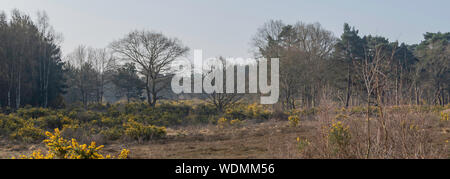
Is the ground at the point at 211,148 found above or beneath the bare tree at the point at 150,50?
beneath

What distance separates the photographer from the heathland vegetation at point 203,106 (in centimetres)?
525

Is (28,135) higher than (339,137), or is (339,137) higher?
(339,137)

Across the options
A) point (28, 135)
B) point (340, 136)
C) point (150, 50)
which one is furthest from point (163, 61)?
point (340, 136)

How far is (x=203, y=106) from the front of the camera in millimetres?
25016

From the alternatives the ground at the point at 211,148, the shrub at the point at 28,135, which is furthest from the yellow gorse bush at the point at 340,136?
the shrub at the point at 28,135

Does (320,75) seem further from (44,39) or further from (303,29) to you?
(44,39)

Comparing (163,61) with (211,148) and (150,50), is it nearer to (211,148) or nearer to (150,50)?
(150,50)

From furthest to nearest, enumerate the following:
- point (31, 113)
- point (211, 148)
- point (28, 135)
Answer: point (31, 113), point (28, 135), point (211, 148)

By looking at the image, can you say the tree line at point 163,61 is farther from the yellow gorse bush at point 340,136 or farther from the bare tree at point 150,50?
the yellow gorse bush at point 340,136

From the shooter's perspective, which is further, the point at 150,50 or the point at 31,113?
the point at 150,50

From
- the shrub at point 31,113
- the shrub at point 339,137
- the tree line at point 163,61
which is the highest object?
the tree line at point 163,61

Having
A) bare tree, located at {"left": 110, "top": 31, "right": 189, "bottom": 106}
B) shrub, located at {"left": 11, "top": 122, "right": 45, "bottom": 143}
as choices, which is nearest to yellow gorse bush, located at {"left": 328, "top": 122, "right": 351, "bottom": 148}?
shrub, located at {"left": 11, "top": 122, "right": 45, "bottom": 143}

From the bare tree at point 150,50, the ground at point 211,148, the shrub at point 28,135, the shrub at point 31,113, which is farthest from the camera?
the bare tree at point 150,50
